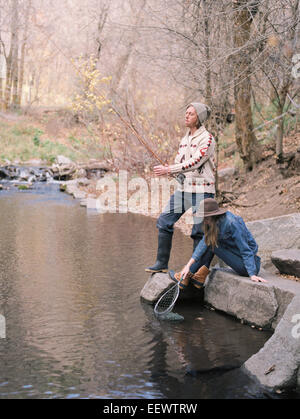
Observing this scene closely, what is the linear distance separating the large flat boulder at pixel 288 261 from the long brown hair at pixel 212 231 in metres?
0.74

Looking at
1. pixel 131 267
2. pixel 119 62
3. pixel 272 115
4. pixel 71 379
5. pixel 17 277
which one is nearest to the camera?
pixel 71 379

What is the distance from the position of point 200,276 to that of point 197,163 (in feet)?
3.90

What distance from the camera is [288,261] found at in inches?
212

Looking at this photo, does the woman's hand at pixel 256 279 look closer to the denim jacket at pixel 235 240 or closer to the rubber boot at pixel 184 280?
the denim jacket at pixel 235 240

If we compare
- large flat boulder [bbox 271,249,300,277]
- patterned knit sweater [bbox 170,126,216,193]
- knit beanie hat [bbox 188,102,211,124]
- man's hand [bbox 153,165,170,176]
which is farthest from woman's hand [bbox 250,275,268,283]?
knit beanie hat [bbox 188,102,211,124]

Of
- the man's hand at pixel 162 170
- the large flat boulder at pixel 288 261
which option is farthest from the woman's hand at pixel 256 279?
the man's hand at pixel 162 170

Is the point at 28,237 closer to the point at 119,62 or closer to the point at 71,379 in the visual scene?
the point at 71,379

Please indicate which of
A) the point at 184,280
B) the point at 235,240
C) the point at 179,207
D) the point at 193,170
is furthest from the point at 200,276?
the point at 193,170

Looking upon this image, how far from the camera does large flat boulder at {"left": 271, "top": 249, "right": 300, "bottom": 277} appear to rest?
5332 mm

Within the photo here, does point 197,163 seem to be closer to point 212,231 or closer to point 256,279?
point 212,231

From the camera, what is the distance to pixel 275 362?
3.87m

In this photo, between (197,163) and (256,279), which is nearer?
(256,279)
